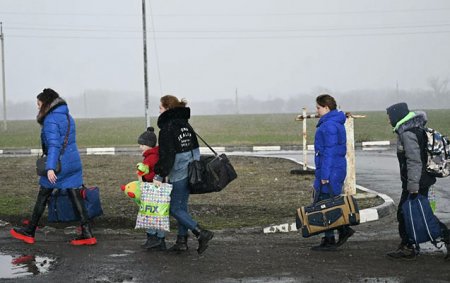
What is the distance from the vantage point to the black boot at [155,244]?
8.47 m

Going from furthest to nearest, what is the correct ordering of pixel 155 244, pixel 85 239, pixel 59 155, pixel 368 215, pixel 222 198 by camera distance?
pixel 222 198 < pixel 368 215 < pixel 85 239 < pixel 59 155 < pixel 155 244

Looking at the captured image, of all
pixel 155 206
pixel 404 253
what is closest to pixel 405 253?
pixel 404 253

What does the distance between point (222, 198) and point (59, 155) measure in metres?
4.67

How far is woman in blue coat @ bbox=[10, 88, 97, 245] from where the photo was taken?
28.5 feet

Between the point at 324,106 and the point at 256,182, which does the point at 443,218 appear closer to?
the point at 324,106

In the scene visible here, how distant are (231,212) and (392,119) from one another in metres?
3.84

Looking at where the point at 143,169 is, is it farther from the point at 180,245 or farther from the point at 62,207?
the point at 62,207

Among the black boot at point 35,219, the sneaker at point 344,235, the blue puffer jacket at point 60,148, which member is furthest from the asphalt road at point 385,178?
the black boot at point 35,219

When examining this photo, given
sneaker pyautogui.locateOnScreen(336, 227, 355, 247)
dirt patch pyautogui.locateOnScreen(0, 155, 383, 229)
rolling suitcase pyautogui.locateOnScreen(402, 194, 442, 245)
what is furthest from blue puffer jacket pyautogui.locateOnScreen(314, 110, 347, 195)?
dirt patch pyautogui.locateOnScreen(0, 155, 383, 229)

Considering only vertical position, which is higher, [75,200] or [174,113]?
[174,113]

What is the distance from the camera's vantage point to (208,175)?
8.27 meters

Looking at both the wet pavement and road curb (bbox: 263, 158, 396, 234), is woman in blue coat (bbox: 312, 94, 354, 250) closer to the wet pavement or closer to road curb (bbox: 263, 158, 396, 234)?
the wet pavement

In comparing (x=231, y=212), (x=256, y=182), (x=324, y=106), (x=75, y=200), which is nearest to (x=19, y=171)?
(x=256, y=182)

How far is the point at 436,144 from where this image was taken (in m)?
7.93
